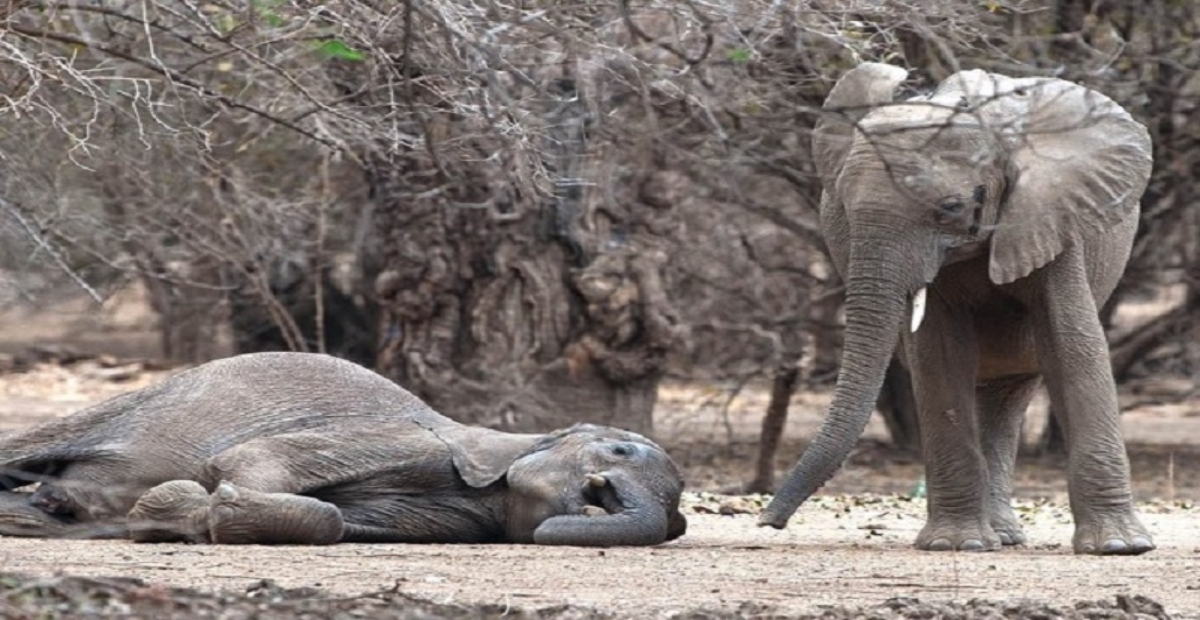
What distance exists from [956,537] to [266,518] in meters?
2.85

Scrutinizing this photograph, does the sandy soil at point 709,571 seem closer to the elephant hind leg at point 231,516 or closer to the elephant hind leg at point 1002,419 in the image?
the elephant hind leg at point 231,516

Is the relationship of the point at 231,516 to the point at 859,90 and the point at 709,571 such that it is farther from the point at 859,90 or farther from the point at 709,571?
the point at 859,90

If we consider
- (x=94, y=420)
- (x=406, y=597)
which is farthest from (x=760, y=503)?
(x=406, y=597)

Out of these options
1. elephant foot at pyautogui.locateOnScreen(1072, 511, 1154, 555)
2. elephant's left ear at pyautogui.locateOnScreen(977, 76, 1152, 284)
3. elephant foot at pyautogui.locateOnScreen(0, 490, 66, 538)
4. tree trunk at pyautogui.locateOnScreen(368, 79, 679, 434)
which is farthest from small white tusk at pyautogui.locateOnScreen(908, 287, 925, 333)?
tree trunk at pyautogui.locateOnScreen(368, 79, 679, 434)

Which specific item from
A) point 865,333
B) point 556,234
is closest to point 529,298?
point 556,234

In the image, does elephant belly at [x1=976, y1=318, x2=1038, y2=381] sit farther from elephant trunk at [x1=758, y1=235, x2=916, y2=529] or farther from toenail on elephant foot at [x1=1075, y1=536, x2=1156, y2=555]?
toenail on elephant foot at [x1=1075, y1=536, x2=1156, y2=555]

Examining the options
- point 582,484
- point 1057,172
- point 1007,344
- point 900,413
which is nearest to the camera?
point 582,484

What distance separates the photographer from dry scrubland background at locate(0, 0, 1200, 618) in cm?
792

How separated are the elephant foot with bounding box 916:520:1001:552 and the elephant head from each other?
46.5 inches

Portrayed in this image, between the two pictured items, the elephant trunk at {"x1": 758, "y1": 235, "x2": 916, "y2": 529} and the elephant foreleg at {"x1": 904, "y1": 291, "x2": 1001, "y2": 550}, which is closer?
the elephant trunk at {"x1": 758, "y1": 235, "x2": 916, "y2": 529}

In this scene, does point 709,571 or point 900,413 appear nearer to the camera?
point 709,571

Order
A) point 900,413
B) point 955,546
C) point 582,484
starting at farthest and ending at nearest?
point 900,413, point 955,546, point 582,484

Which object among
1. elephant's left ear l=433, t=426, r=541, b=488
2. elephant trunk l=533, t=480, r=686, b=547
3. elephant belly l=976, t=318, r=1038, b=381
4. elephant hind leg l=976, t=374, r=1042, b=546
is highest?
elephant belly l=976, t=318, r=1038, b=381

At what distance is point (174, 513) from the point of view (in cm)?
855
